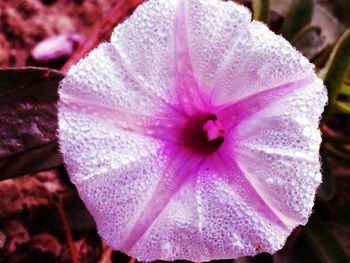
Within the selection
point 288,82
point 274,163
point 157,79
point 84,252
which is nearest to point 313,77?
point 288,82

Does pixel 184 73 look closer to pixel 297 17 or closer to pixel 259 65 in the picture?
pixel 259 65

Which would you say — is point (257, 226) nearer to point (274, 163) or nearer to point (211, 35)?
point (274, 163)

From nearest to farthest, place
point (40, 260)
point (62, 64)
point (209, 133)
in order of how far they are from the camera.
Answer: point (209, 133), point (40, 260), point (62, 64)

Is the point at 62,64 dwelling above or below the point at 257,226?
below

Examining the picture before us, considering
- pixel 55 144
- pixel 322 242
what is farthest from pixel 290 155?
pixel 55 144

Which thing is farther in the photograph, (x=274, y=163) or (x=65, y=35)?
(x=65, y=35)

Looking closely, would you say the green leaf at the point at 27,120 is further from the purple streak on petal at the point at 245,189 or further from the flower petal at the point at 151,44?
the purple streak on petal at the point at 245,189
